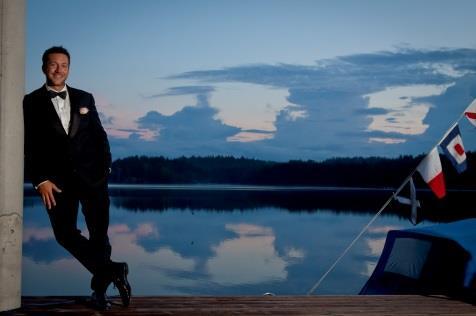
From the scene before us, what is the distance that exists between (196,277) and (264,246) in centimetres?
1608

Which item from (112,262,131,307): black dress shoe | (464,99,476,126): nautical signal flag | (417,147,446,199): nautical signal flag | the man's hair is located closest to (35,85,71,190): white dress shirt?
the man's hair

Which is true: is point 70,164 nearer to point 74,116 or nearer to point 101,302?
point 74,116

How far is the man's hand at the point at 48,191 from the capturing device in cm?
411

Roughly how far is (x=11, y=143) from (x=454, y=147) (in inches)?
257

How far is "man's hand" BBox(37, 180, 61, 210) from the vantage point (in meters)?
4.11

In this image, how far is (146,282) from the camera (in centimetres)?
3164

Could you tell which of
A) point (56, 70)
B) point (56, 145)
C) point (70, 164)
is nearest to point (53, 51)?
point (56, 70)

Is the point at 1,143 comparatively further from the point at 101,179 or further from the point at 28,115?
the point at 101,179

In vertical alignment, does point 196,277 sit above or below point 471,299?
below

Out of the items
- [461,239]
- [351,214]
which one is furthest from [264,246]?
[461,239]

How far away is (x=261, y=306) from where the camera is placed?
465 cm

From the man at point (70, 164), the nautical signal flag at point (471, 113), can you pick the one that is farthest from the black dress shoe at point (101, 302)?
the nautical signal flag at point (471, 113)

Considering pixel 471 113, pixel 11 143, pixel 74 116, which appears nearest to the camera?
pixel 11 143

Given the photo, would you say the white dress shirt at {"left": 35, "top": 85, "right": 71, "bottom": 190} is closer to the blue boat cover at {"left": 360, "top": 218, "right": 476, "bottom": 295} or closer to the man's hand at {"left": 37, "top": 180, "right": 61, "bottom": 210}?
the man's hand at {"left": 37, "top": 180, "right": 61, "bottom": 210}
